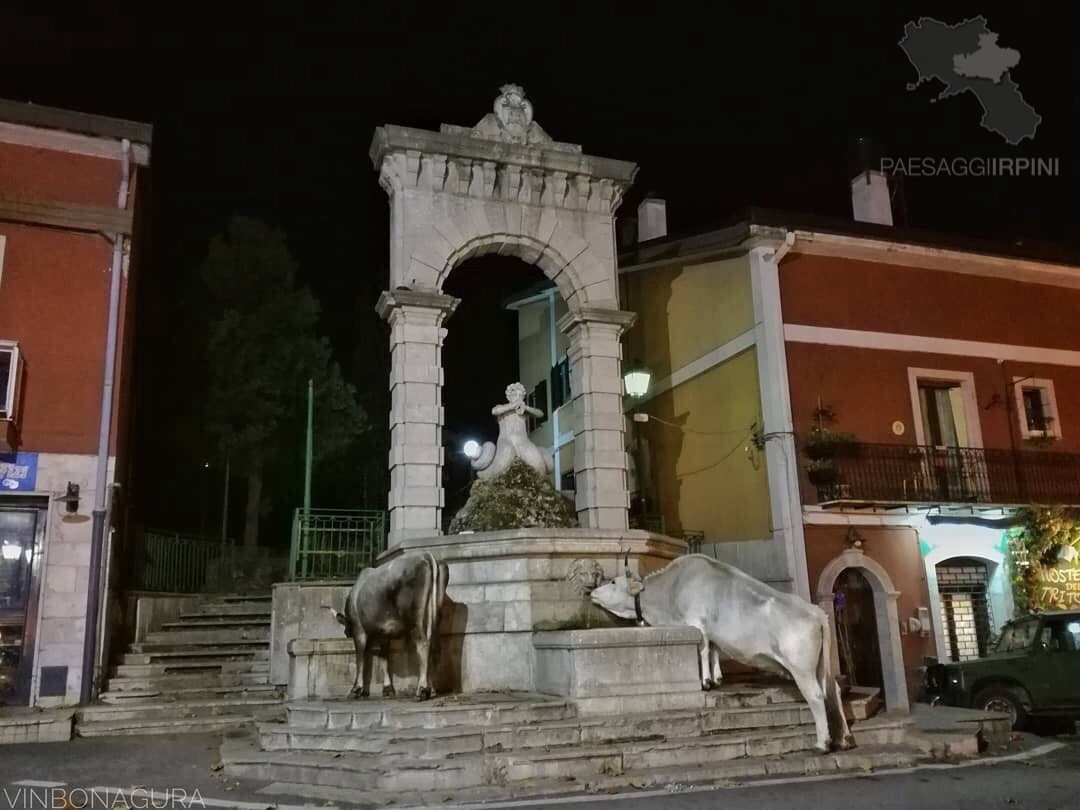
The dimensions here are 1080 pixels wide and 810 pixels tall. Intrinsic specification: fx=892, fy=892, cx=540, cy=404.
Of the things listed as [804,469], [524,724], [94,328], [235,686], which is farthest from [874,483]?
[94,328]

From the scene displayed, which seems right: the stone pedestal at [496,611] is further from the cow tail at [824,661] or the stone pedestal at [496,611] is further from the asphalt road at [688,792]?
the cow tail at [824,661]

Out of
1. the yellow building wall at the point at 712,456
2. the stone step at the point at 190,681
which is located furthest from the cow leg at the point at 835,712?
the stone step at the point at 190,681

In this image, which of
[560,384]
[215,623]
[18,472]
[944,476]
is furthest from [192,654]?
[944,476]

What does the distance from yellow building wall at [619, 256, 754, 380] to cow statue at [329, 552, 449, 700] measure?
9.88 meters

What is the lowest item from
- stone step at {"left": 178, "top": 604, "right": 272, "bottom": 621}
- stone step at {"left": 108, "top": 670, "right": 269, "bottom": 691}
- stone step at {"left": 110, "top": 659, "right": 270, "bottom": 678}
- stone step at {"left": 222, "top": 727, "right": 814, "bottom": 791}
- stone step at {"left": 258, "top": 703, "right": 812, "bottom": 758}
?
stone step at {"left": 222, "top": 727, "right": 814, "bottom": 791}

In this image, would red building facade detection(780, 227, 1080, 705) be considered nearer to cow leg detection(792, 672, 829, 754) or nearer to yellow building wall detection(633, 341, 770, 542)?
yellow building wall detection(633, 341, 770, 542)

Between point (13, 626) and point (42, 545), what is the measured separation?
1.21 m

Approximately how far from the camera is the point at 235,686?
1288 centimetres

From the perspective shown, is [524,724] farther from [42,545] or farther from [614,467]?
[42,545]

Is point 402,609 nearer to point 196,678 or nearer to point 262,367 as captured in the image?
point 196,678

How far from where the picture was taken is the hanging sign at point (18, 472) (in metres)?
13.2

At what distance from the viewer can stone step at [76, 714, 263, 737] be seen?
446 inches

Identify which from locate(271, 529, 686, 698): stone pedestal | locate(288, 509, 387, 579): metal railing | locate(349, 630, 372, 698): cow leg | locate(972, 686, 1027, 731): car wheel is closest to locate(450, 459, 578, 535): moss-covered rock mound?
locate(271, 529, 686, 698): stone pedestal

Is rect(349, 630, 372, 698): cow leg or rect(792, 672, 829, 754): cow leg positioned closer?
rect(792, 672, 829, 754): cow leg
